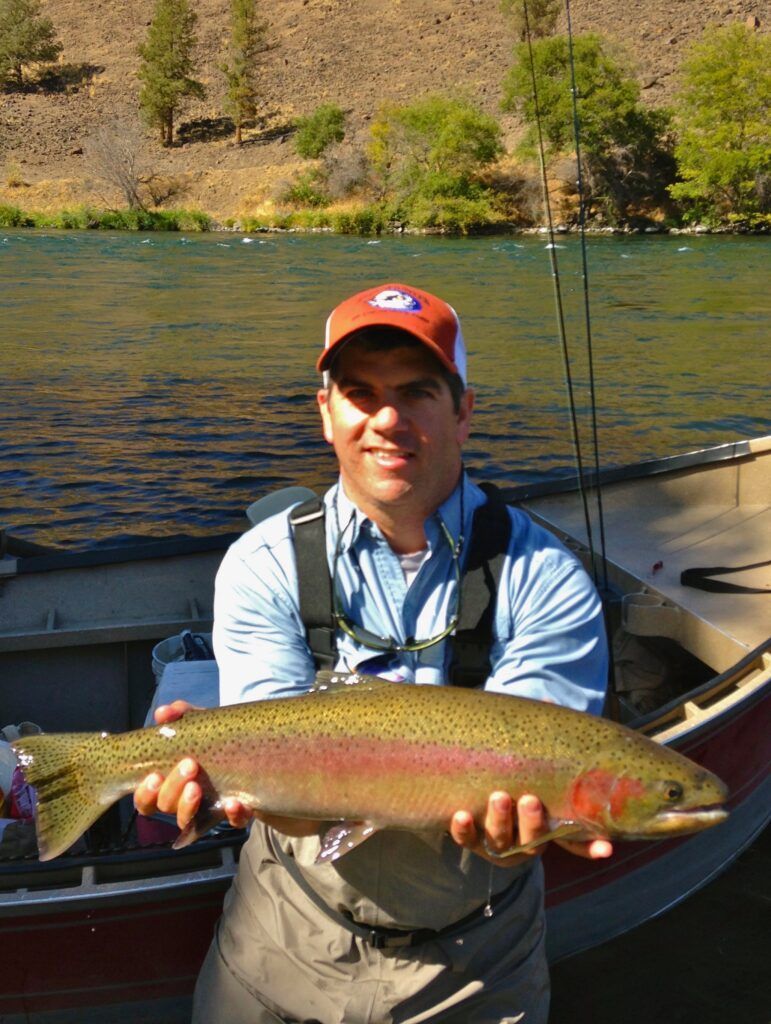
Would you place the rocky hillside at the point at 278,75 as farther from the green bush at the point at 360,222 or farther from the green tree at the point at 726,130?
the green tree at the point at 726,130

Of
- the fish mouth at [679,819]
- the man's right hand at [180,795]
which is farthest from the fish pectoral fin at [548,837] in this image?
the man's right hand at [180,795]


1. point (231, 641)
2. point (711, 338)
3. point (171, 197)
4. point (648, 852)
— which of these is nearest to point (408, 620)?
point (231, 641)

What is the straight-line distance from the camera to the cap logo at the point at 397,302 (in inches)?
83.1

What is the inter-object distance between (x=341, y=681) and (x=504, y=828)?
0.42 m

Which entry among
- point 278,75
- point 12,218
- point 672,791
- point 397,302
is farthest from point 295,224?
point 672,791

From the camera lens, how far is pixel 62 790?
2.21 m

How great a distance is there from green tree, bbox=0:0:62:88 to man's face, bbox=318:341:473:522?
101631 mm

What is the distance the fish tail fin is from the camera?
2180mm

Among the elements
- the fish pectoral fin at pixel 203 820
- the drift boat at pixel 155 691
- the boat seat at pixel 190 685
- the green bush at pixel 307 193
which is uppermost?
the green bush at pixel 307 193

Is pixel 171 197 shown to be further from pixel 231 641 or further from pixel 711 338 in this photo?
pixel 231 641

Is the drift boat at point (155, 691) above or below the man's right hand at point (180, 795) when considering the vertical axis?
below

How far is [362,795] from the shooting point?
6.69 feet

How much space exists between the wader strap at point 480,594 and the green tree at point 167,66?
81180mm

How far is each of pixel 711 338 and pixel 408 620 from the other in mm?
18688
